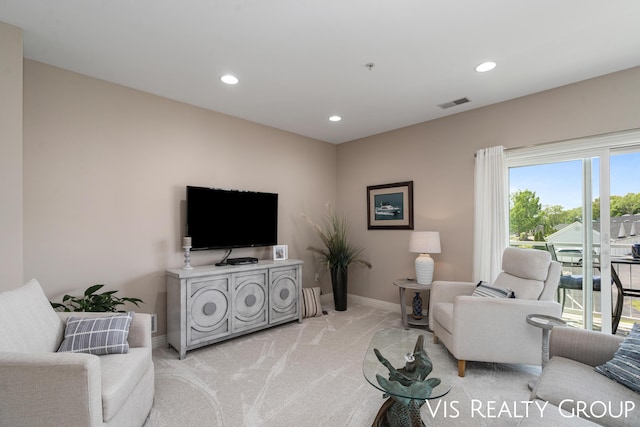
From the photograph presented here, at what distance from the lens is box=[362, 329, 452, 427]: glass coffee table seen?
4.89 feet

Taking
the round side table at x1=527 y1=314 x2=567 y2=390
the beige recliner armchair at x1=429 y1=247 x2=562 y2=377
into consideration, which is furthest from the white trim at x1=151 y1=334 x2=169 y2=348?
the round side table at x1=527 y1=314 x2=567 y2=390

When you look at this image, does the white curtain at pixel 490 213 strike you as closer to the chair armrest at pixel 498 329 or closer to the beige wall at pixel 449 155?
the beige wall at pixel 449 155

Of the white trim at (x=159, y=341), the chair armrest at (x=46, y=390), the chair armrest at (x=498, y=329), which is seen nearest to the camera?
the chair armrest at (x=46, y=390)

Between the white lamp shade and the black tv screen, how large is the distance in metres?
1.83

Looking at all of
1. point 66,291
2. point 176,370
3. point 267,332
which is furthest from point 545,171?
point 66,291

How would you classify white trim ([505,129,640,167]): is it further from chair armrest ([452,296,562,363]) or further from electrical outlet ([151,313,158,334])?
electrical outlet ([151,313,158,334])

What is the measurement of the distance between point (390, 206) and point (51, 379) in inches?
155

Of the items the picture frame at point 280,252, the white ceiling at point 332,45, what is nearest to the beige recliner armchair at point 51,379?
the white ceiling at point 332,45

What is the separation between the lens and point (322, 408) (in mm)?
2055

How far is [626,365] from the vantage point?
59.2 inches

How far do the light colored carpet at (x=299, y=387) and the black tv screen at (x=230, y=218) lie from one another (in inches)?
45.4

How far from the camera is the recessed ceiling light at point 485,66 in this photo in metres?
2.57

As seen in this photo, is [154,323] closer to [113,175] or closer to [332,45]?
[113,175]

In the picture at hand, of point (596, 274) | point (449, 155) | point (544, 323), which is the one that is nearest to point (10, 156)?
point (544, 323)
